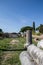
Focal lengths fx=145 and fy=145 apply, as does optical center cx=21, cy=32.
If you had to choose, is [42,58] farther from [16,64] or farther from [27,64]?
[16,64]

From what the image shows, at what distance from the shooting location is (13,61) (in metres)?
5.15

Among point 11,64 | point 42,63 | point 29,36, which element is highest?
point 29,36

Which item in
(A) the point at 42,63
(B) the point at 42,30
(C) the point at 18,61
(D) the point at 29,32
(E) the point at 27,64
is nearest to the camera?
(A) the point at 42,63

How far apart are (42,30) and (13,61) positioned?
20745 millimetres

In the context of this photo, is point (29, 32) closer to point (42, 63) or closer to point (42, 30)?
point (42, 63)

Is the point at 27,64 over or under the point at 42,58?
under

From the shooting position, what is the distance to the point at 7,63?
4949 mm

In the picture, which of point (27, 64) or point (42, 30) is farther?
point (42, 30)

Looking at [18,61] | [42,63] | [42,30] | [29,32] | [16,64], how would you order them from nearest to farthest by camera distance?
[42,63] < [16,64] < [18,61] < [29,32] < [42,30]

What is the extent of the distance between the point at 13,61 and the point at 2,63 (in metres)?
0.41

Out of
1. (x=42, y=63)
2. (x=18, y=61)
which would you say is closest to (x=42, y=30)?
(x=18, y=61)

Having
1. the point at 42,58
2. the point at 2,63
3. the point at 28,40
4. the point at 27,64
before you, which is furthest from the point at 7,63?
the point at 28,40

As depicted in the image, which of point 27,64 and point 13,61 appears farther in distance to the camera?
point 13,61

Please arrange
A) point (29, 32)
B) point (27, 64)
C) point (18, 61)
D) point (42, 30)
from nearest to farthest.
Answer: point (27, 64) < point (18, 61) < point (29, 32) < point (42, 30)
